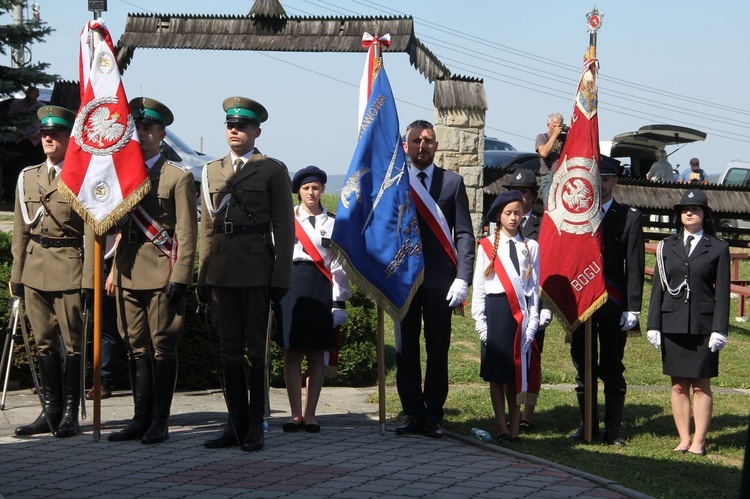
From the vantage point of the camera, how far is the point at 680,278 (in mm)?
8391

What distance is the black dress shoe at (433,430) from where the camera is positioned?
8062 millimetres

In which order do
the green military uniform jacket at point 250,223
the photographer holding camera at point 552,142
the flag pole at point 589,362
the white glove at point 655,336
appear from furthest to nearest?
the photographer holding camera at point 552,142
the flag pole at point 589,362
the white glove at point 655,336
the green military uniform jacket at point 250,223

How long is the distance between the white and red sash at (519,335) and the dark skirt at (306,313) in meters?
1.27

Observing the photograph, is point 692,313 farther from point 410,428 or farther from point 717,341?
point 410,428

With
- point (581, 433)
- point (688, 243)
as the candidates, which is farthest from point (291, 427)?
point (688, 243)

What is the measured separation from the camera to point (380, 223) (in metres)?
8.01

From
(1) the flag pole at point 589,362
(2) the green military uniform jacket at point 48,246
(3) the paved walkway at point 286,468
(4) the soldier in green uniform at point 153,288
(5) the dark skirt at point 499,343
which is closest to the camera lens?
(3) the paved walkway at point 286,468

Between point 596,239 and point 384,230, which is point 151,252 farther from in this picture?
point 596,239

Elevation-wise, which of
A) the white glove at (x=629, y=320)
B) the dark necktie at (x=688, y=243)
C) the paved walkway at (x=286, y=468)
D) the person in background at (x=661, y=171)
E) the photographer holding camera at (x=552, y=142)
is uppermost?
the person in background at (x=661, y=171)

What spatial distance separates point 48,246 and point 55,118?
0.90m

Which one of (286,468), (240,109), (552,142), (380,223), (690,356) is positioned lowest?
(286,468)

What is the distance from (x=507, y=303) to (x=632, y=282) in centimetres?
101

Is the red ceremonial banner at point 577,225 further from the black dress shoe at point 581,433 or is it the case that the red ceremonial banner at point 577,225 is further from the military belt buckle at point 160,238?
the military belt buckle at point 160,238

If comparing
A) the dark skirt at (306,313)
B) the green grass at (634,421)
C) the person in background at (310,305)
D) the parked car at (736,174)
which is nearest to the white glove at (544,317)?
the green grass at (634,421)
